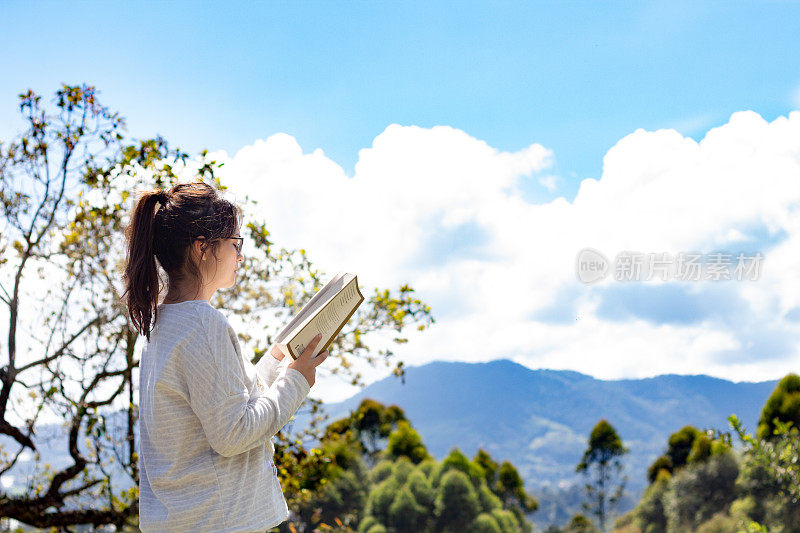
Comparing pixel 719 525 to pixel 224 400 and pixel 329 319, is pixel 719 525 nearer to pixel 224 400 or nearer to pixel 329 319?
pixel 329 319

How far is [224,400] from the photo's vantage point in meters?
1.40

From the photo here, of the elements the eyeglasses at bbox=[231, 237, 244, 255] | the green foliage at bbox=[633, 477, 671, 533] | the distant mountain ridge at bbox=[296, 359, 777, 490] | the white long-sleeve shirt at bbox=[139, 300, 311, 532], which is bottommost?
the green foliage at bbox=[633, 477, 671, 533]

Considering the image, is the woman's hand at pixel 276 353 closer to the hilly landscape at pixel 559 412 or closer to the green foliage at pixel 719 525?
the green foliage at pixel 719 525

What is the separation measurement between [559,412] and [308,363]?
194971 millimetres

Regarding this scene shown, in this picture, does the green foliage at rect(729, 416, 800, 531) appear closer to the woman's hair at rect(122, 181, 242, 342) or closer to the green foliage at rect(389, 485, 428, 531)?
the green foliage at rect(389, 485, 428, 531)

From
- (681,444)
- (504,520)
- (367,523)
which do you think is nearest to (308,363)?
(367,523)

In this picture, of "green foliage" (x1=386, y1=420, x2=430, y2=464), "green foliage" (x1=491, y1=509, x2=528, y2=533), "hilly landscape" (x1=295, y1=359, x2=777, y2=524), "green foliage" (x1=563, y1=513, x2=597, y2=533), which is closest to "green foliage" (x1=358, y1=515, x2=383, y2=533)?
"green foliage" (x1=386, y1=420, x2=430, y2=464)

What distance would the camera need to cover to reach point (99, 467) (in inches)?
172

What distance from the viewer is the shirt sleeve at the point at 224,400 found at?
140 cm

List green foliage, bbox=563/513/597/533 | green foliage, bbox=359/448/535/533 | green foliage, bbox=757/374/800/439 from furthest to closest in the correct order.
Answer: green foliage, bbox=563/513/597/533
green foliage, bbox=359/448/535/533
green foliage, bbox=757/374/800/439

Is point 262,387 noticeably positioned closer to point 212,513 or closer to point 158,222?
point 212,513

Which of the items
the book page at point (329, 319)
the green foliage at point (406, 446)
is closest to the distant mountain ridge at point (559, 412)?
the green foliage at point (406, 446)

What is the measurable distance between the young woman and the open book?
0.11 feet

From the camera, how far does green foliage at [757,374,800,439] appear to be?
12422 millimetres
